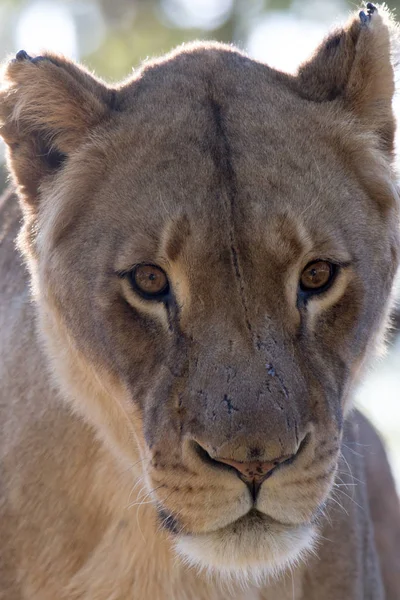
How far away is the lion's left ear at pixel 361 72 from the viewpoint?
347cm

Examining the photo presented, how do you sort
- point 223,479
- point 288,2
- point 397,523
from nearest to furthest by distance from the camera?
point 223,479 → point 397,523 → point 288,2

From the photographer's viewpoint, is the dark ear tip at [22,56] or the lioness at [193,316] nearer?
the lioness at [193,316]

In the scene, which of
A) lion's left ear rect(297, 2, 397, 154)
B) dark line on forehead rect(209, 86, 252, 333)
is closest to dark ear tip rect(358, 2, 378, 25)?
lion's left ear rect(297, 2, 397, 154)

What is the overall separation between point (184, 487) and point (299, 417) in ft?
1.08

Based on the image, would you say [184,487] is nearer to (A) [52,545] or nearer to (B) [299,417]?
(B) [299,417]

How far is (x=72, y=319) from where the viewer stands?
3.39 metres

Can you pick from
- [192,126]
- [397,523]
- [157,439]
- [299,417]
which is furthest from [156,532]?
[397,523]

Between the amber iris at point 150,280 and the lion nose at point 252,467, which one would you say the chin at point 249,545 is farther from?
the amber iris at point 150,280

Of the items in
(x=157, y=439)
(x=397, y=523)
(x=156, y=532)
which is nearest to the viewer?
(x=157, y=439)

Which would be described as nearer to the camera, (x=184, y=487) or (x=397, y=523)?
(x=184, y=487)

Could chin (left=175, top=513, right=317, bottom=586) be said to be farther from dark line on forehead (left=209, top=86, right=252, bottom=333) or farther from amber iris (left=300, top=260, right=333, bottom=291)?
amber iris (left=300, top=260, right=333, bottom=291)

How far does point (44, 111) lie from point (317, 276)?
91cm

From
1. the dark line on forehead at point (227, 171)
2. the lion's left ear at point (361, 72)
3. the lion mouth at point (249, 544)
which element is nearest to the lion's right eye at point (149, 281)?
the dark line on forehead at point (227, 171)

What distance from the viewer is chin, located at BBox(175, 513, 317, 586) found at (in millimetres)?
2926
